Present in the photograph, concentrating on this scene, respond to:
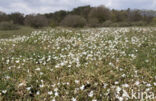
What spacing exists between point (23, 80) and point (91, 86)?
1.56 m

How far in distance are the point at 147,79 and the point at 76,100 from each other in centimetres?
181

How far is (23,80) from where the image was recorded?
13.2ft

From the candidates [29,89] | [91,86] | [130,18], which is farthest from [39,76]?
[130,18]

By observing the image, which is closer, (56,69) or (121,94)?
(121,94)

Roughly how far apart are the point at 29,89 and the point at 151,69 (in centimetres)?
310

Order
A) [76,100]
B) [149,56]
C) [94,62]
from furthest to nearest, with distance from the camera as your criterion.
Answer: [149,56] < [94,62] < [76,100]

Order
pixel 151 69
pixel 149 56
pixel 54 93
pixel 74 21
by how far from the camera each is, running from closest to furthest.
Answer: pixel 54 93
pixel 151 69
pixel 149 56
pixel 74 21

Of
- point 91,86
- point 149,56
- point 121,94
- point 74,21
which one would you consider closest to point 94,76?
point 91,86

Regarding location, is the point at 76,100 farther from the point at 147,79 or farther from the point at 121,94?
the point at 147,79

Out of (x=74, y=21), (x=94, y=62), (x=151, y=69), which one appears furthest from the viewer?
(x=74, y=21)

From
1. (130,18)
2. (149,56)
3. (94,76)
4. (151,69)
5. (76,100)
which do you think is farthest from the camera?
(130,18)

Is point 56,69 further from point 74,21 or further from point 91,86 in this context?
point 74,21

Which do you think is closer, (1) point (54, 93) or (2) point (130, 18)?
(1) point (54, 93)

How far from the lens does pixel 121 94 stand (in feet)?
11.3
